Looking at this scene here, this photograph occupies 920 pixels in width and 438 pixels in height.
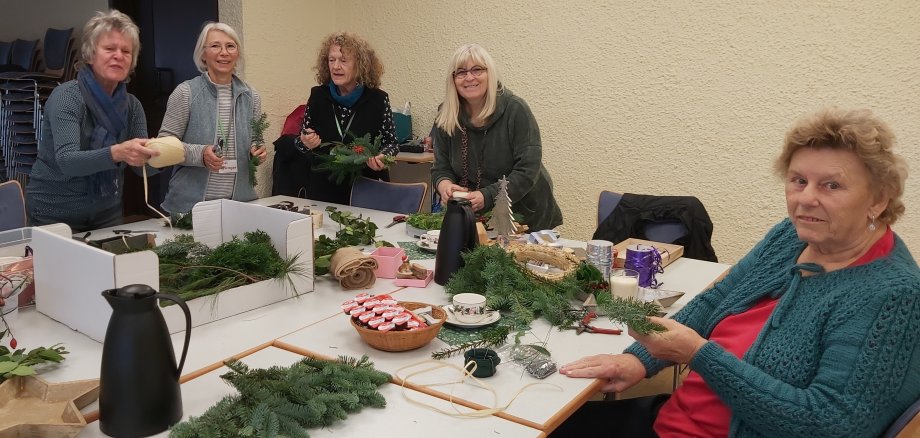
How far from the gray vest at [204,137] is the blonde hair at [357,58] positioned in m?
0.64

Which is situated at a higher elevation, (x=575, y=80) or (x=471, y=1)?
(x=471, y=1)

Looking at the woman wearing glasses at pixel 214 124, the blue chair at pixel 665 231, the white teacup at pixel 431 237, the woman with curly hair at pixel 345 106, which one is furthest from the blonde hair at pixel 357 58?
the blue chair at pixel 665 231

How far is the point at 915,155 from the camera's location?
12.3ft

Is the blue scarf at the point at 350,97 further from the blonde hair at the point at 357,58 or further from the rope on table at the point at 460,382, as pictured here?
the rope on table at the point at 460,382

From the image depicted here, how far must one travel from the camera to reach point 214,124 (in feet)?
10.9

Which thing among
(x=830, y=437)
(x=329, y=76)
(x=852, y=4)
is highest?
Answer: (x=852, y=4)

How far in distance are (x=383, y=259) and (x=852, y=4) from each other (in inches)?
123

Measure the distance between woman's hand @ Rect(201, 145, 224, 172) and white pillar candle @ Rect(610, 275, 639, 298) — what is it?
1887mm

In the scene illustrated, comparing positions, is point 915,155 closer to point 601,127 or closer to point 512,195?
point 601,127

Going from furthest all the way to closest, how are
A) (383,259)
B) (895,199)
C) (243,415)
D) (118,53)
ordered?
1. (118,53)
2. (383,259)
3. (895,199)
4. (243,415)

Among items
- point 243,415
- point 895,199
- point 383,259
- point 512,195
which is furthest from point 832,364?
point 512,195

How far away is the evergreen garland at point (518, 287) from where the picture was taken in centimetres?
190

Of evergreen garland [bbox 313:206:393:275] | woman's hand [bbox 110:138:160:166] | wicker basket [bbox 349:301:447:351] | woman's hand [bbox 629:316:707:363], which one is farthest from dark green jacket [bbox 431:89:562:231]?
woman's hand [bbox 629:316:707:363]

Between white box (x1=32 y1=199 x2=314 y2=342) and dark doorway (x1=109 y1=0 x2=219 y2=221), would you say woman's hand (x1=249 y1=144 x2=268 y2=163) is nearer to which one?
white box (x1=32 y1=199 x2=314 y2=342)
